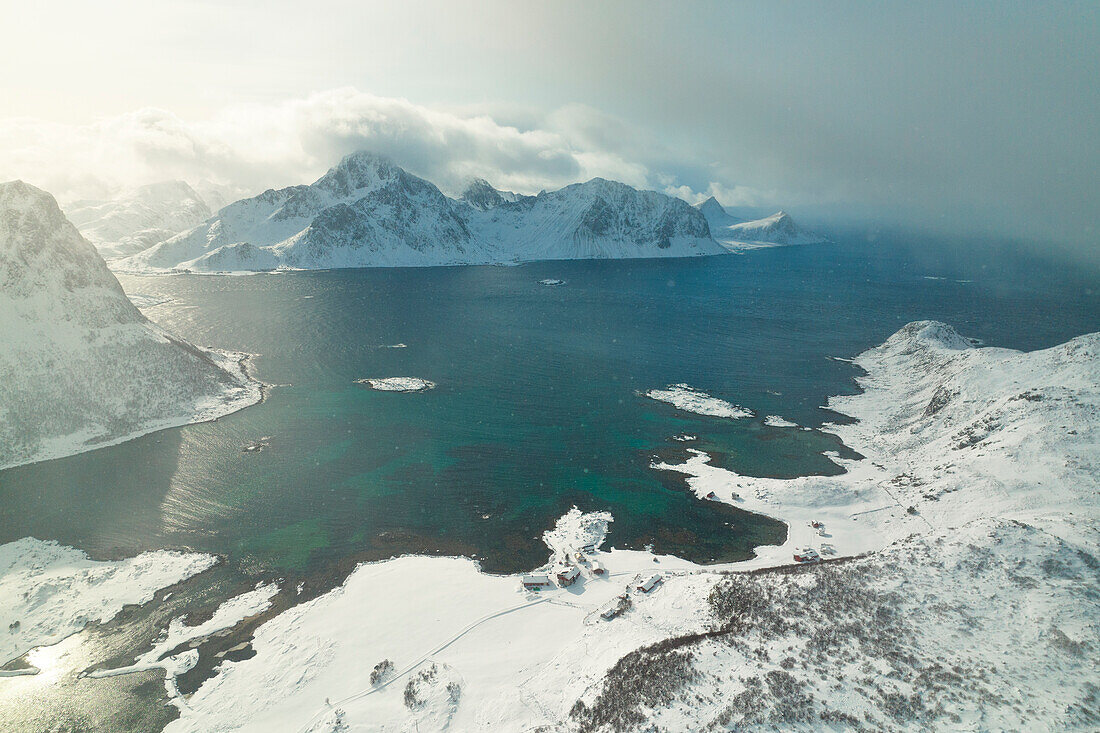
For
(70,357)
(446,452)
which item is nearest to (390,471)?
(446,452)

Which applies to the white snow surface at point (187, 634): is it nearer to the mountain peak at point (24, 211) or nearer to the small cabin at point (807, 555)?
the small cabin at point (807, 555)

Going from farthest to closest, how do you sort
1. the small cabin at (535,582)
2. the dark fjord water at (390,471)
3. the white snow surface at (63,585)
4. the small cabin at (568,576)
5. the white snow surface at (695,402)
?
1. the white snow surface at (695,402)
2. the small cabin at (568,576)
3. the small cabin at (535,582)
4. the dark fjord water at (390,471)
5. the white snow surface at (63,585)

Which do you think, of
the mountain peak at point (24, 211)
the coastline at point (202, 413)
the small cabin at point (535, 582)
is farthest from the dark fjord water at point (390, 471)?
the mountain peak at point (24, 211)

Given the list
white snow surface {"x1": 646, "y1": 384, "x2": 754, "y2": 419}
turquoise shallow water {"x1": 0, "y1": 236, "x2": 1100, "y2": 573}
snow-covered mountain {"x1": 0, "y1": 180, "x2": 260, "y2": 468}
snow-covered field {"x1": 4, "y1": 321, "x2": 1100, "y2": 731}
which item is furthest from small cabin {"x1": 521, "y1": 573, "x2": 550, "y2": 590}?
snow-covered mountain {"x1": 0, "y1": 180, "x2": 260, "y2": 468}

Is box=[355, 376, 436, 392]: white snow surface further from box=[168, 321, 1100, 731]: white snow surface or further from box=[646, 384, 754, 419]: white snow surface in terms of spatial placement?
box=[168, 321, 1100, 731]: white snow surface

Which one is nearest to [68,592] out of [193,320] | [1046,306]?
[193,320]

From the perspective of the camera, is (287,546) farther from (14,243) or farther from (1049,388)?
(1049,388)

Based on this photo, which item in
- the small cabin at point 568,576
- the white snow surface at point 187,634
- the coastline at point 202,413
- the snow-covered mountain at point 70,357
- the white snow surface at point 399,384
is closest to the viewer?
the white snow surface at point 187,634

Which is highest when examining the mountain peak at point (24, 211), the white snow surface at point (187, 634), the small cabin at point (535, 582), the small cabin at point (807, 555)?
the mountain peak at point (24, 211)
